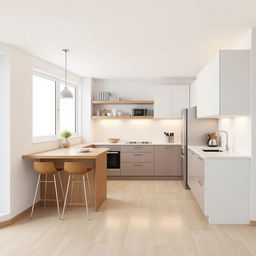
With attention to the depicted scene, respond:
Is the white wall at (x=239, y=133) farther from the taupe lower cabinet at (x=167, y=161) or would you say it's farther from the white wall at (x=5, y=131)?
the white wall at (x=5, y=131)

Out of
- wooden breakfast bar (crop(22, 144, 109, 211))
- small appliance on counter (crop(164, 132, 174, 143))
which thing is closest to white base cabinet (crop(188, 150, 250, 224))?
wooden breakfast bar (crop(22, 144, 109, 211))

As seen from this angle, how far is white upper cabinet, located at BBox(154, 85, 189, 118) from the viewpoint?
8.36 meters

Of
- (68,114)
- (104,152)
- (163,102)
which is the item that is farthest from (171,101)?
(104,152)

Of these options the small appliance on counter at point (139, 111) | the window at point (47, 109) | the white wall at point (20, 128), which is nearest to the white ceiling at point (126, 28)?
the white wall at point (20, 128)

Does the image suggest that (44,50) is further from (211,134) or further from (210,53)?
(211,134)

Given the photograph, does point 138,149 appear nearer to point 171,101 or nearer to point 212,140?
point 171,101

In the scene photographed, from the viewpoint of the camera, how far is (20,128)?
17.1 ft

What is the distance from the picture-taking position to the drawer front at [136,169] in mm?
8195

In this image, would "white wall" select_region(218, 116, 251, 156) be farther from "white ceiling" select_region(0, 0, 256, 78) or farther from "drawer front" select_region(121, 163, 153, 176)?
"drawer front" select_region(121, 163, 153, 176)

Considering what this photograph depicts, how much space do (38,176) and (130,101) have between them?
3458 mm

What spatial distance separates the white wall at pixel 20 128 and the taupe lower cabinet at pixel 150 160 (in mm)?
2860

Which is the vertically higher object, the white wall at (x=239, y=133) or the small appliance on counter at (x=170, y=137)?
the white wall at (x=239, y=133)

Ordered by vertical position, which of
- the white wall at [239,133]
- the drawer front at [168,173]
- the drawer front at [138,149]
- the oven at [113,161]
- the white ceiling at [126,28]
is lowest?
the drawer front at [168,173]

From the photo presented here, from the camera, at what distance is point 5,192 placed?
4879 millimetres
